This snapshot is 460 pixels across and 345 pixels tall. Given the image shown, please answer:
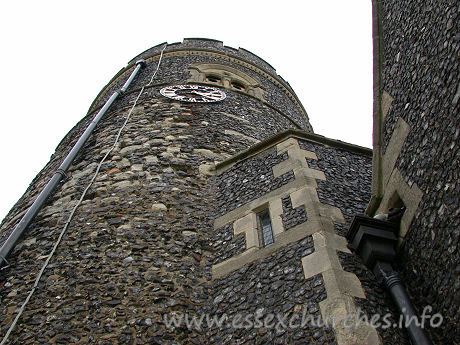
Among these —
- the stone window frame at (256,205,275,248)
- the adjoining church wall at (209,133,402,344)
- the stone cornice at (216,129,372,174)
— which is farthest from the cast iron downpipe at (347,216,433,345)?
the stone cornice at (216,129,372,174)

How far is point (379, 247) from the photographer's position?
192 inches

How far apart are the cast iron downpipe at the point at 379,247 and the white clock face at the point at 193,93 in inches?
243

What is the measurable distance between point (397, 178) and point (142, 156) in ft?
14.0

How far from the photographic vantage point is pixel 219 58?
15148mm

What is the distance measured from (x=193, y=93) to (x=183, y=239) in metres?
5.67

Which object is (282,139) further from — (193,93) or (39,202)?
(193,93)

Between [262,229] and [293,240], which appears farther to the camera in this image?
[262,229]

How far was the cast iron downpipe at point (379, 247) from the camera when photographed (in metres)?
4.57

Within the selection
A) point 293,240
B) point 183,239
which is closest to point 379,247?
point 293,240

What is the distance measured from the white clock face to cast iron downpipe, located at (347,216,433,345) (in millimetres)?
6182

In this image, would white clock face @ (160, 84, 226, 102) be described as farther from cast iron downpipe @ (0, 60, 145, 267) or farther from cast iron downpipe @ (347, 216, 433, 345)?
cast iron downpipe @ (347, 216, 433, 345)

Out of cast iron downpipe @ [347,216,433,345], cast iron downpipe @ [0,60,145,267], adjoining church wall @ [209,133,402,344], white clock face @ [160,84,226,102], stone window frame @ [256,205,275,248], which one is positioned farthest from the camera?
white clock face @ [160,84,226,102]

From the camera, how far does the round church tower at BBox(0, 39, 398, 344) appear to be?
461 cm

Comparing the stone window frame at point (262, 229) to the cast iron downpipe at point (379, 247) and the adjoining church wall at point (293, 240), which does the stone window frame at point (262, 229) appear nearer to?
the adjoining church wall at point (293, 240)
